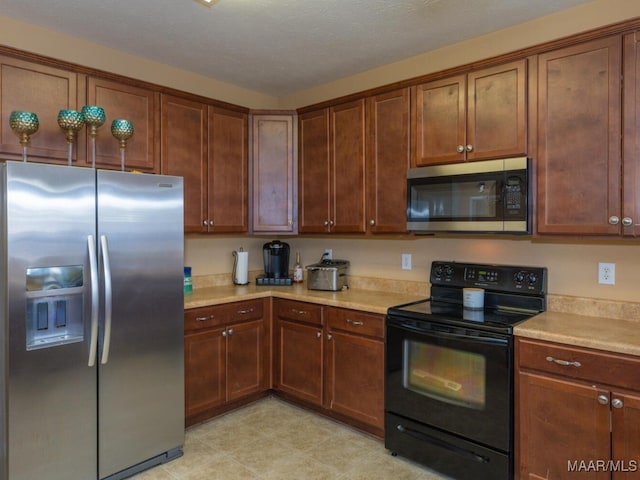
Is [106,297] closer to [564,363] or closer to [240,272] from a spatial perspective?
[240,272]

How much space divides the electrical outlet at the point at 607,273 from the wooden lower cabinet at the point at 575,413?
0.66 m

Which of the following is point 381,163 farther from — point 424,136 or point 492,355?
point 492,355

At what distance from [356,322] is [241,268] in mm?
1255

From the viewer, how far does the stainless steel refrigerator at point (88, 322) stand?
6.47 ft

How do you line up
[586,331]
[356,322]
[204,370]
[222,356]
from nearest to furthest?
[586,331]
[356,322]
[204,370]
[222,356]

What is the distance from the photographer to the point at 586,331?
6.68 feet

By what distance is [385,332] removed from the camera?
265 centimetres

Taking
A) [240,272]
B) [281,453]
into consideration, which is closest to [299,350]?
[281,453]

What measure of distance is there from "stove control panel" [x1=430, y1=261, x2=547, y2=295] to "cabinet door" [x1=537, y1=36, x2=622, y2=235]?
14.1 inches

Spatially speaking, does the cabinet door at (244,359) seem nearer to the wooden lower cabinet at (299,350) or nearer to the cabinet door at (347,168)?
the wooden lower cabinet at (299,350)

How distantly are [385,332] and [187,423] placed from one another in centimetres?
148

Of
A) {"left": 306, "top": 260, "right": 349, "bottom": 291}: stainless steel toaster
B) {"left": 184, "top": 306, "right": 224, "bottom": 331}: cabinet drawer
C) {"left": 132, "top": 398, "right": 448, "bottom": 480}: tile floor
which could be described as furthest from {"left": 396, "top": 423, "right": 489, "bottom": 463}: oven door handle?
{"left": 184, "top": 306, "right": 224, "bottom": 331}: cabinet drawer

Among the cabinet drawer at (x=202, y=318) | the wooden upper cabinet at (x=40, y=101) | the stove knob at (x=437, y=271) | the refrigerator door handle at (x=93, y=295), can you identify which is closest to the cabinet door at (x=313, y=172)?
the stove knob at (x=437, y=271)

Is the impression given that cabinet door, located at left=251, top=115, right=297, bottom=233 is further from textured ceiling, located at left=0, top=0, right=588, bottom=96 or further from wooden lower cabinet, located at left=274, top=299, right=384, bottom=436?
wooden lower cabinet, located at left=274, top=299, right=384, bottom=436
